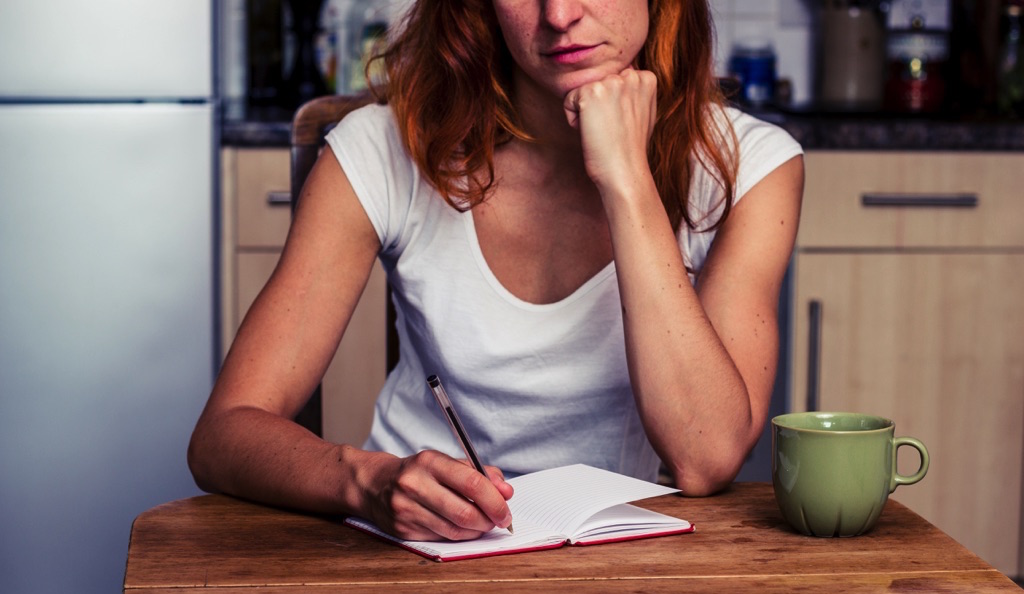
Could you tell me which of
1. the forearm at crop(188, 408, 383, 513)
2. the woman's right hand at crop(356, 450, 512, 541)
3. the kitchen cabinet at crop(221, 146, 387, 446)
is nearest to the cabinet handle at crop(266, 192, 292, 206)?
the kitchen cabinet at crop(221, 146, 387, 446)

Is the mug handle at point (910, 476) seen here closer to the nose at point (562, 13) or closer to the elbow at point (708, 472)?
the elbow at point (708, 472)

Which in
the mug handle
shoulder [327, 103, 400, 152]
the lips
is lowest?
the mug handle

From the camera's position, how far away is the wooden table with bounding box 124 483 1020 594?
2.16ft

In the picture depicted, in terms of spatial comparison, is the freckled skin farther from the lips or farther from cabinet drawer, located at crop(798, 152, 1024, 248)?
cabinet drawer, located at crop(798, 152, 1024, 248)

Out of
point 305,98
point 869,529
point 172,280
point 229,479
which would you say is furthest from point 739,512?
point 305,98

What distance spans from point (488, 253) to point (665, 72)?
0.26 metres

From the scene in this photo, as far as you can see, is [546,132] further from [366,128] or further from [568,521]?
[568,521]

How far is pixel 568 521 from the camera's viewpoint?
0.75m

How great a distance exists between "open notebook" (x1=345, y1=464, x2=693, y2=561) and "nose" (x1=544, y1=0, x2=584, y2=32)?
1.44ft

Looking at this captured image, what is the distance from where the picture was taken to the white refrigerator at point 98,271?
2.02 m

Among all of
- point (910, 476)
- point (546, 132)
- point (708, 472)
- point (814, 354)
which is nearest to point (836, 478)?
point (910, 476)

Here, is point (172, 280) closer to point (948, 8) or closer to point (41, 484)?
point (41, 484)

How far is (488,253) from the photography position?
120 cm

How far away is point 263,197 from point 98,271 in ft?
1.03
